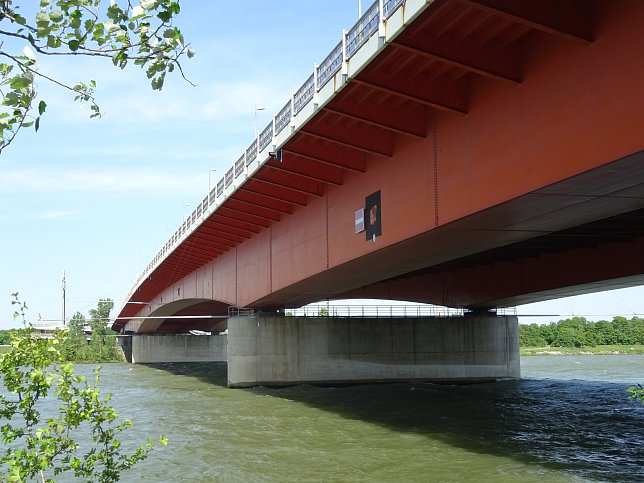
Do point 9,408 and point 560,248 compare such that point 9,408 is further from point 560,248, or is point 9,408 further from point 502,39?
point 560,248

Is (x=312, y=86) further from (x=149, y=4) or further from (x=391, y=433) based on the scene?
(x=149, y=4)

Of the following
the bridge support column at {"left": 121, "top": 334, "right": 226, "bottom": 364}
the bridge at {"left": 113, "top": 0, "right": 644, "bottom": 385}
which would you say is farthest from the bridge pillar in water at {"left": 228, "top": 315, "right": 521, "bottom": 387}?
the bridge support column at {"left": 121, "top": 334, "right": 226, "bottom": 364}

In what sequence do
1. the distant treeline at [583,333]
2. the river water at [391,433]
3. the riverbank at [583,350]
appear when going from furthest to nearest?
the distant treeline at [583,333] < the riverbank at [583,350] < the river water at [391,433]

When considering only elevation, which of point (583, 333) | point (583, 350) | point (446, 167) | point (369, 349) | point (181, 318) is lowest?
point (583, 350)

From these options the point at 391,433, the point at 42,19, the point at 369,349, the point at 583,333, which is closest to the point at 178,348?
the point at 369,349

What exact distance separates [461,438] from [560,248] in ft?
40.2

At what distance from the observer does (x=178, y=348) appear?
7738 centimetres

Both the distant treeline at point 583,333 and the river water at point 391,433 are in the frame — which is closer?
the river water at point 391,433

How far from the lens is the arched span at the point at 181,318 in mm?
56750

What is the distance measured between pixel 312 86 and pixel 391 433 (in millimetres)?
10978

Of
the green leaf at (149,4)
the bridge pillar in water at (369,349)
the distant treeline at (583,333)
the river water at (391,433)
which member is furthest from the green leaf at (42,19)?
the distant treeline at (583,333)

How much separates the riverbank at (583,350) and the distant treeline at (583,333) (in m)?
2.15

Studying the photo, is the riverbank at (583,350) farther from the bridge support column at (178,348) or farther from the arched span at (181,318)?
the arched span at (181,318)

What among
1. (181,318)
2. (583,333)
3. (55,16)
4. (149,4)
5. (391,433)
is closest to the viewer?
(149,4)
